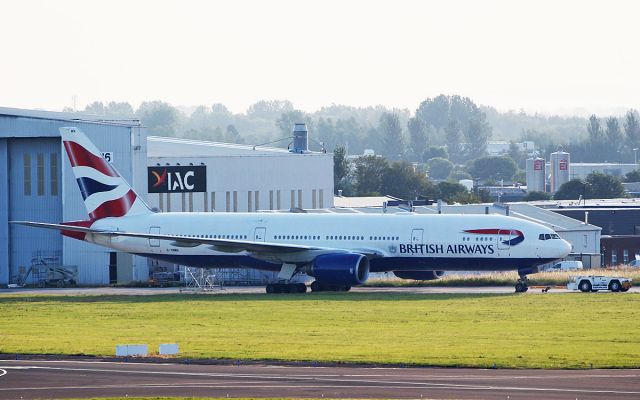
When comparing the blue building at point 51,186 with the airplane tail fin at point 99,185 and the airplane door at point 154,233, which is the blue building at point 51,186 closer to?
the airplane tail fin at point 99,185

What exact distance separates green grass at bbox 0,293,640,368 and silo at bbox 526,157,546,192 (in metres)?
135

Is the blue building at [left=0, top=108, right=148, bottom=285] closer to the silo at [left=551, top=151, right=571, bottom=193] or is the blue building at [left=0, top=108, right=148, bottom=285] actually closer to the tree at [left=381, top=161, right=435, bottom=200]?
the tree at [left=381, top=161, right=435, bottom=200]

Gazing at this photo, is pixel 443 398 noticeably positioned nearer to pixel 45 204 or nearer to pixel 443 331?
pixel 443 331

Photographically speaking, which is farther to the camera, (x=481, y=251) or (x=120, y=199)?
(x=120, y=199)

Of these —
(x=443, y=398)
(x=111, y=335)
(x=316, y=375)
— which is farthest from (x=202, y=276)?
(x=443, y=398)

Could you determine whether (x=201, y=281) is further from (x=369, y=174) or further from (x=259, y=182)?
(x=369, y=174)

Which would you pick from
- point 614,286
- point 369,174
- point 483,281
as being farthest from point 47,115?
point 369,174

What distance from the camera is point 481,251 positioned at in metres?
59.8

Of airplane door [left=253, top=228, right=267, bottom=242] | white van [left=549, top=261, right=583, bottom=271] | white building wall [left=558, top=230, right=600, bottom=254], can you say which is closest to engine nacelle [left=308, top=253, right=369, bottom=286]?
airplane door [left=253, top=228, right=267, bottom=242]

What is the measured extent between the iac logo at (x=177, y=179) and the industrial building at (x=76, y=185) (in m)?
0.06

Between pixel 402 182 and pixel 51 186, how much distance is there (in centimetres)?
10515

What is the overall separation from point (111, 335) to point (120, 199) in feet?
80.7

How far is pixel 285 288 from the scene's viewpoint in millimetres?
62000

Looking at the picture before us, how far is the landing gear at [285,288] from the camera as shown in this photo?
6200 cm
